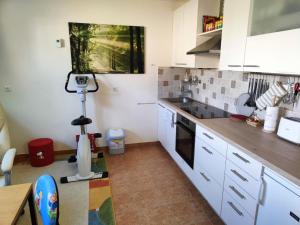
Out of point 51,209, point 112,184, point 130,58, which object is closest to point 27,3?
point 130,58

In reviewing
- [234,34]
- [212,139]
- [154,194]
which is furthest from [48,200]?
[234,34]

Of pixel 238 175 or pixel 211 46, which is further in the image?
pixel 211 46

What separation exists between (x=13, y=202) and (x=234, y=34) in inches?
82.4

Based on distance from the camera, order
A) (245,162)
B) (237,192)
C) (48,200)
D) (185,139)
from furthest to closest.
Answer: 1. (185,139)
2. (237,192)
3. (245,162)
4. (48,200)

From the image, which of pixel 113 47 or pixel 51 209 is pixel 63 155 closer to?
pixel 113 47

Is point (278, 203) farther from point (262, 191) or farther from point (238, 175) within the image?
point (238, 175)

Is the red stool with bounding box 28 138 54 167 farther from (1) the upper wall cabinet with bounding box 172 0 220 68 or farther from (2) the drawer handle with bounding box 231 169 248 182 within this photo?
(2) the drawer handle with bounding box 231 169 248 182

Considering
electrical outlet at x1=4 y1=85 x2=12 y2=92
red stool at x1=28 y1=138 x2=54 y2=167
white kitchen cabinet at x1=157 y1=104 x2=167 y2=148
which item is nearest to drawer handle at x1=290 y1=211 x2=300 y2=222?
white kitchen cabinet at x1=157 y1=104 x2=167 y2=148

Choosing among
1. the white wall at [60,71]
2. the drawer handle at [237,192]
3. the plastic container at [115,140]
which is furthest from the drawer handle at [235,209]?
the white wall at [60,71]

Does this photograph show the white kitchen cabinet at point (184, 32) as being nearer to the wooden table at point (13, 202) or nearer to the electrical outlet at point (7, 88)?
the wooden table at point (13, 202)

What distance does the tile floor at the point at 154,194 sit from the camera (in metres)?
1.93

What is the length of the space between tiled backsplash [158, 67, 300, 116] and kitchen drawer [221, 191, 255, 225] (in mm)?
928

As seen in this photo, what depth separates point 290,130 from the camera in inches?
59.4

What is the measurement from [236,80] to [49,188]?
2137mm
